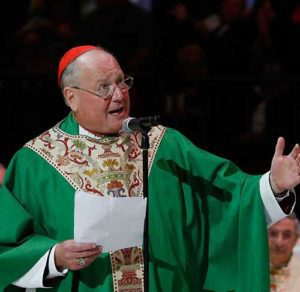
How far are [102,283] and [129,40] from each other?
4.32m

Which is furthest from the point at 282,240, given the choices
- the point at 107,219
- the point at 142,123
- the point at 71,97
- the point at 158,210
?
the point at 142,123

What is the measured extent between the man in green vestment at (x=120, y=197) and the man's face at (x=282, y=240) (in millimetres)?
1872

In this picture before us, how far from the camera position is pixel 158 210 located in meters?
5.26

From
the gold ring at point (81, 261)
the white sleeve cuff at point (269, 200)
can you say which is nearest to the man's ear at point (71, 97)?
the gold ring at point (81, 261)

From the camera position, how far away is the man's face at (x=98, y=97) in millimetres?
5152

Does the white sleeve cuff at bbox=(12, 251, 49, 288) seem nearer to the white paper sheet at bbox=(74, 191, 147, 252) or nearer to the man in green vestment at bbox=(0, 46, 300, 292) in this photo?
the man in green vestment at bbox=(0, 46, 300, 292)

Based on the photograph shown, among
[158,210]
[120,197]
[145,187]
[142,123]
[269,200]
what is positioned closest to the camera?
[142,123]

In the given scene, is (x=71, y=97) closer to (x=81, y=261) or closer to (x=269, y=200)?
(x=81, y=261)

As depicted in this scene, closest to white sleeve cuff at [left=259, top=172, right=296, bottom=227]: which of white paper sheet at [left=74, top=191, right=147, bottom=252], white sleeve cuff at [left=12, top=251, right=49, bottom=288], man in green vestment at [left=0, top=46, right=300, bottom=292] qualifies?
man in green vestment at [left=0, top=46, right=300, bottom=292]

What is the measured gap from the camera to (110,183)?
531cm

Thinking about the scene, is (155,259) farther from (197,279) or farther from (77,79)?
(77,79)

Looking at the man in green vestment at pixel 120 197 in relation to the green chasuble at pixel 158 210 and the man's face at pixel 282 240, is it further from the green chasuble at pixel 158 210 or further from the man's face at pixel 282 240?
the man's face at pixel 282 240

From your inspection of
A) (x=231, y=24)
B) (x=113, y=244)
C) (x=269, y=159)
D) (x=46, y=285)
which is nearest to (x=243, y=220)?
(x=113, y=244)

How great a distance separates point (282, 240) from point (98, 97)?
247 cm
